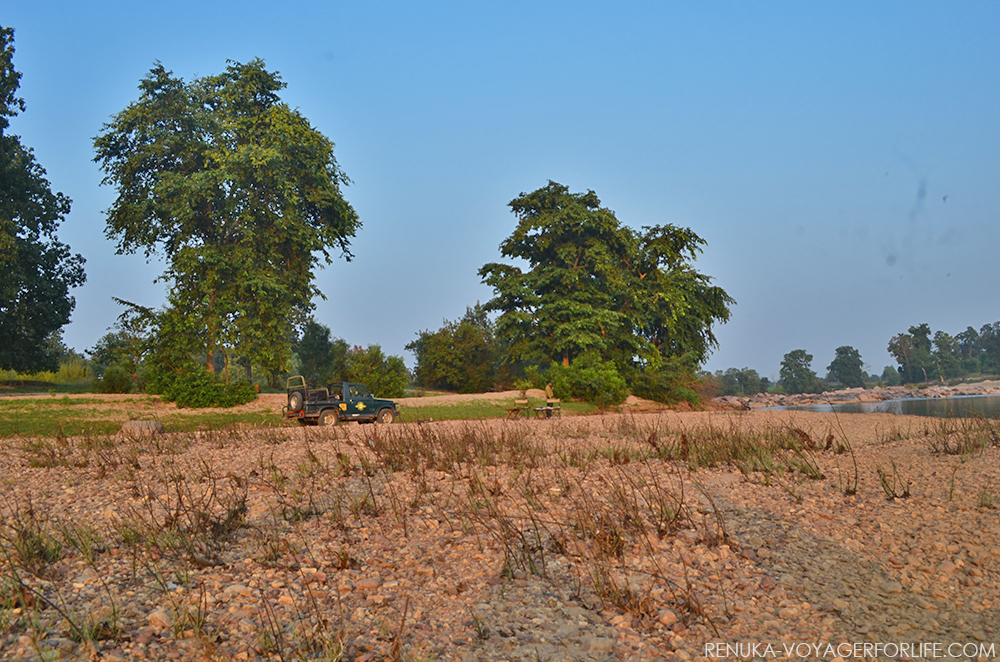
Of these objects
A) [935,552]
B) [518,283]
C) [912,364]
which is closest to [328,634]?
[935,552]

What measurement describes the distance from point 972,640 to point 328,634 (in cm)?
407

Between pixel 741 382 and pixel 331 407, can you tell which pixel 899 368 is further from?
pixel 331 407

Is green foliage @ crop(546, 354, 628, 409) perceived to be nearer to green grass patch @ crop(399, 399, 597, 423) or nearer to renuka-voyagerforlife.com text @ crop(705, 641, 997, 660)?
green grass patch @ crop(399, 399, 597, 423)

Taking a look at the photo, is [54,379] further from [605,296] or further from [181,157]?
[605,296]

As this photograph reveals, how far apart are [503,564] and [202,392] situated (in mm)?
25401

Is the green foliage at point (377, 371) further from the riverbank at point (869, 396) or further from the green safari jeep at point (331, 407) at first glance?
the riverbank at point (869, 396)

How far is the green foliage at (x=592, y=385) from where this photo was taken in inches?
1238

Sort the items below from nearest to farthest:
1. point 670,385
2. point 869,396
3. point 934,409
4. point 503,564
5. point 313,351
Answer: point 503,564 → point 934,409 → point 670,385 → point 313,351 → point 869,396

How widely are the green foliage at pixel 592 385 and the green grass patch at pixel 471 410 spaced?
3.15 feet

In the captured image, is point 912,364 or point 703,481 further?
point 912,364

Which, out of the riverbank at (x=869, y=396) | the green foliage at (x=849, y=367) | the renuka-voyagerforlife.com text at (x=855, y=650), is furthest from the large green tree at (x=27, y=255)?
the green foliage at (x=849, y=367)

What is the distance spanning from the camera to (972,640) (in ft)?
12.8

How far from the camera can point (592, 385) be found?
3209 centimetres

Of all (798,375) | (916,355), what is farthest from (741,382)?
(916,355)
